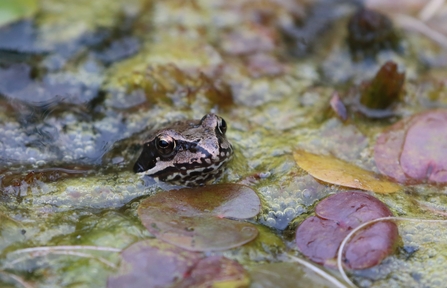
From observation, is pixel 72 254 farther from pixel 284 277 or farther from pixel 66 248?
pixel 284 277

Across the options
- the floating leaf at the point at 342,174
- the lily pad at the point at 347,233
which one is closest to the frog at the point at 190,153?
the floating leaf at the point at 342,174

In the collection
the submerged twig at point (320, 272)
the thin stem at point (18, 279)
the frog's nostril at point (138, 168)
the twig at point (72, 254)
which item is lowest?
the thin stem at point (18, 279)

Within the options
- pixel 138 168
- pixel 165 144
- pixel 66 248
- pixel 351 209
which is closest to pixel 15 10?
pixel 138 168

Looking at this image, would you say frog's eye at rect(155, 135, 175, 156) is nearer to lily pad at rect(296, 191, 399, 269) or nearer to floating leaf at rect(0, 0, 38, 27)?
lily pad at rect(296, 191, 399, 269)

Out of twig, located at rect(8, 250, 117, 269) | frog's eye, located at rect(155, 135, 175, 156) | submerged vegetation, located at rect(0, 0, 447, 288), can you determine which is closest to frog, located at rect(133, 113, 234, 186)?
frog's eye, located at rect(155, 135, 175, 156)

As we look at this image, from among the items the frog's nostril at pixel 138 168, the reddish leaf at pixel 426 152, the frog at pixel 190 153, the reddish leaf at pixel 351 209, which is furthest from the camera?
the frog's nostril at pixel 138 168

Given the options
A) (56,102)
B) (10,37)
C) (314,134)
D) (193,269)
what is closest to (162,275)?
(193,269)

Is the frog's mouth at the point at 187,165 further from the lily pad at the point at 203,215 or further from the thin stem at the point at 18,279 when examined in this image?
the thin stem at the point at 18,279
